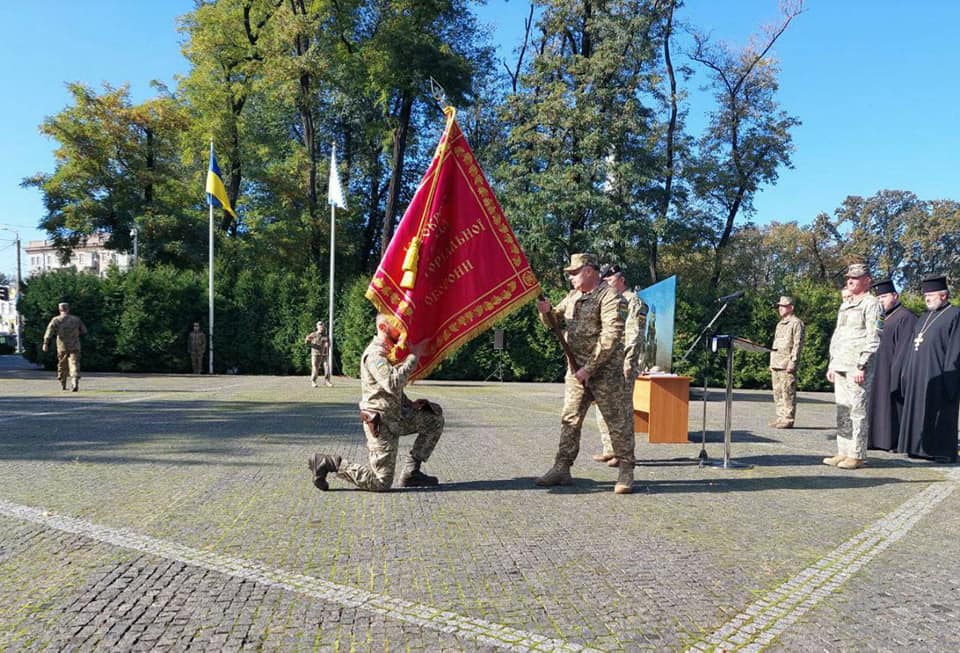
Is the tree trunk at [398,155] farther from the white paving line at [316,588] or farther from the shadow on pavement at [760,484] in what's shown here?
the white paving line at [316,588]

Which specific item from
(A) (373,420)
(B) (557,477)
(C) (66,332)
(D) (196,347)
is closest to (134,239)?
(D) (196,347)

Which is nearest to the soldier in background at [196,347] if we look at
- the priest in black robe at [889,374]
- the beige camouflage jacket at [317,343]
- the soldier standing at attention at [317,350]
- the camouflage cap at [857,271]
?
the soldier standing at attention at [317,350]

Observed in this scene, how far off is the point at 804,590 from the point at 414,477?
11.9 feet

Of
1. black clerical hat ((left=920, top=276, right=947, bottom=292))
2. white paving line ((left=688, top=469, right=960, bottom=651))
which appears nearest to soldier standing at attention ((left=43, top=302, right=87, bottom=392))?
white paving line ((left=688, top=469, right=960, bottom=651))

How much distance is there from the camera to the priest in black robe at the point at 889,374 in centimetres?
964

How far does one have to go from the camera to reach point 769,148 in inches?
1202

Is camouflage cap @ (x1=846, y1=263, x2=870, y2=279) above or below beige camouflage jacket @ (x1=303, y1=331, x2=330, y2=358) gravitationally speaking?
above

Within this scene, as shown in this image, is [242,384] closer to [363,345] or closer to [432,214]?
[363,345]

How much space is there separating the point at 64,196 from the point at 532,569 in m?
35.4

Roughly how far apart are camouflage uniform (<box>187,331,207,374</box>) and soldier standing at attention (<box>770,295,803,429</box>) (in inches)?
813

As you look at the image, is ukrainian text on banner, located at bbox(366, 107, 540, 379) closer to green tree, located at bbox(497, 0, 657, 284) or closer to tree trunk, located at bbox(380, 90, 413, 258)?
green tree, located at bbox(497, 0, 657, 284)

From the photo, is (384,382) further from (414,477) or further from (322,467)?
(414,477)

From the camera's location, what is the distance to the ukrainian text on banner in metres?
6.19

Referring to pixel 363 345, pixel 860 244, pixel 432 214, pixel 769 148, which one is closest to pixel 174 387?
pixel 363 345
